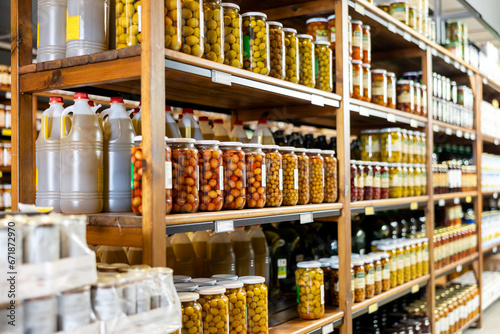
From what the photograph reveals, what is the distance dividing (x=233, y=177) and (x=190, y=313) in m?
→ 0.49

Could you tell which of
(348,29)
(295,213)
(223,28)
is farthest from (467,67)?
(223,28)

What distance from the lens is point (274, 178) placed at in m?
2.03

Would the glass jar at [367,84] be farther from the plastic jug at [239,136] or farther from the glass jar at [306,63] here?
the plastic jug at [239,136]

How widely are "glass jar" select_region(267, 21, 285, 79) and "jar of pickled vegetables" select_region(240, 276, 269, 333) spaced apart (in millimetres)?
796

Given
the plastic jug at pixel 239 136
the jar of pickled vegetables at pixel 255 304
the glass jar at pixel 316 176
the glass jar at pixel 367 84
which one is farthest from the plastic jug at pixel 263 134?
the jar of pickled vegetables at pixel 255 304

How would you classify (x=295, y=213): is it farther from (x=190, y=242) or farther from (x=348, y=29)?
(x=348, y=29)

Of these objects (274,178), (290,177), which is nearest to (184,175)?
(274,178)

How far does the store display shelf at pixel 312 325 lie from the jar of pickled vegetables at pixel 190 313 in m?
0.58

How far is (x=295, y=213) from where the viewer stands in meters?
2.11

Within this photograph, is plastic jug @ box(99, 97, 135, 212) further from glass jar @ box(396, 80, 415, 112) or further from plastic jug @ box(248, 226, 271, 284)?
glass jar @ box(396, 80, 415, 112)

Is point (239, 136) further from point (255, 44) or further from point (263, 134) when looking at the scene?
point (255, 44)

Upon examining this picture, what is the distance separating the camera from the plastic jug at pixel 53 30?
1.76 meters

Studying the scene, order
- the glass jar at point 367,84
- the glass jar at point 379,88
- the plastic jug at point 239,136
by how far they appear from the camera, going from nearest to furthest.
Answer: the plastic jug at point 239,136 → the glass jar at point 367,84 → the glass jar at point 379,88

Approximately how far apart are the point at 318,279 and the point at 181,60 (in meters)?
1.18
